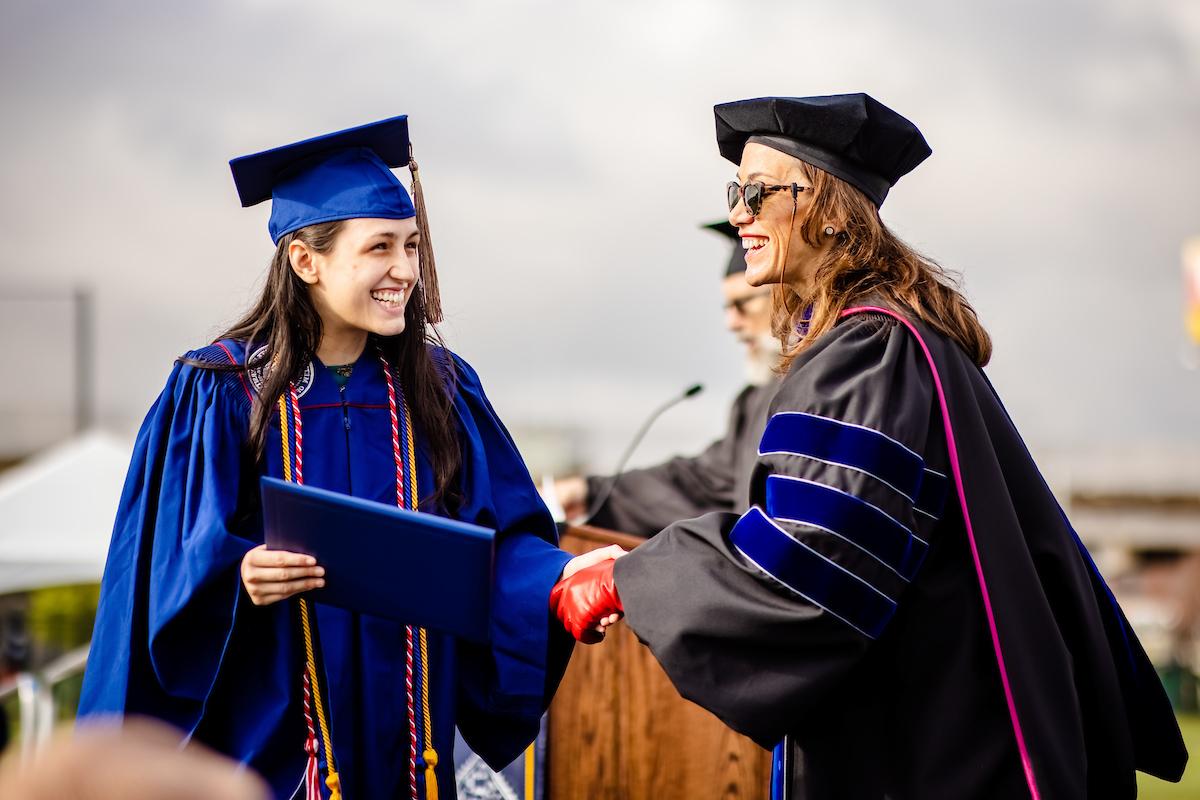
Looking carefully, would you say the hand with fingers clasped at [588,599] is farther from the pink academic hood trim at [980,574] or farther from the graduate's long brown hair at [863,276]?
the pink academic hood trim at [980,574]

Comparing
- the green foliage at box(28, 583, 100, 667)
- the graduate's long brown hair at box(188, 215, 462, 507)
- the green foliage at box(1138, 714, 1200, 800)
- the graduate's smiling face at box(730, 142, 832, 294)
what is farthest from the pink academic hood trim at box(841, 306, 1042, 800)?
the green foliage at box(28, 583, 100, 667)

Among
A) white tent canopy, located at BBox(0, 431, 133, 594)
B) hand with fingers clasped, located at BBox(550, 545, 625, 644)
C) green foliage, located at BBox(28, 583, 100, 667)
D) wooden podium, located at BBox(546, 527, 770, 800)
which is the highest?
hand with fingers clasped, located at BBox(550, 545, 625, 644)

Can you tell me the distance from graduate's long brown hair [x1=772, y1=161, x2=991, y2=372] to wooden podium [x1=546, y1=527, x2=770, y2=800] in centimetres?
112

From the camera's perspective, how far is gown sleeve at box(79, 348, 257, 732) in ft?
8.94

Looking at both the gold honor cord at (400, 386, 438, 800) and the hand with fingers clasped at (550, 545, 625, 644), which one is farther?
the gold honor cord at (400, 386, 438, 800)

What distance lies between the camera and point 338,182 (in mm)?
3029

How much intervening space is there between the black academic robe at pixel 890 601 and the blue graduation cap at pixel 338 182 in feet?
3.29

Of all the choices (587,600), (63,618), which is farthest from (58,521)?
(63,618)

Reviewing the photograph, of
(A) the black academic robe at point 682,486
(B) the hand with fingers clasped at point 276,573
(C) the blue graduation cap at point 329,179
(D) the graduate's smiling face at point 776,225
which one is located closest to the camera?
(B) the hand with fingers clasped at point 276,573

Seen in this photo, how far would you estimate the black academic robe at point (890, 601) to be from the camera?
2453mm

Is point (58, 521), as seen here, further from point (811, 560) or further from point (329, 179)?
point (811, 560)

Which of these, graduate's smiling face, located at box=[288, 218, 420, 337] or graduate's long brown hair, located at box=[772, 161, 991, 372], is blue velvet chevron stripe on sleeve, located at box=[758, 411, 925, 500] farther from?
graduate's smiling face, located at box=[288, 218, 420, 337]

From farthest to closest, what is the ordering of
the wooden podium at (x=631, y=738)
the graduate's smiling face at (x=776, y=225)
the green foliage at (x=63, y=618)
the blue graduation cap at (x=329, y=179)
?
the green foliage at (x=63, y=618) < the wooden podium at (x=631, y=738) < the blue graduation cap at (x=329, y=179) < the graduate's smiling face at (x=776, y=225)

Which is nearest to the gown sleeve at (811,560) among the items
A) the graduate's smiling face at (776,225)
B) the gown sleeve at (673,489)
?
the graduate's smiling face at (776,225)
